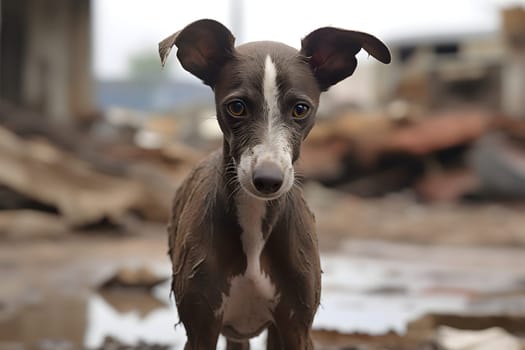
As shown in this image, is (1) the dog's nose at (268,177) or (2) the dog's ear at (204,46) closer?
(1) the dog's nose at (268,177)

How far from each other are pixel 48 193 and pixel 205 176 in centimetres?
570

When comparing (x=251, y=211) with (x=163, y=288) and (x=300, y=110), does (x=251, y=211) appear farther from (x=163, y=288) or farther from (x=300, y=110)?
(x=163, y=288)

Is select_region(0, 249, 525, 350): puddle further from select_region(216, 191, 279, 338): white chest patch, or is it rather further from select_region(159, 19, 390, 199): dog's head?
select_region(159, 19, 390, 199): dog's head

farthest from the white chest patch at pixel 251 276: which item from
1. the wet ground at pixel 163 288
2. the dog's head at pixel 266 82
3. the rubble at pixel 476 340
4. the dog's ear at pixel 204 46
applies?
the rubble at pixel 476 340

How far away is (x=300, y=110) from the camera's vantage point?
222 centimetres

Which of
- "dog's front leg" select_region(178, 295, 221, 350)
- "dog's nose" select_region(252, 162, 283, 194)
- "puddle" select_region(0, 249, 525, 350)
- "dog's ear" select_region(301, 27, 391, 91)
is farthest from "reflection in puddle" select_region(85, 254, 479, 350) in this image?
"dog's nose" select_region(252, 162, 283, 194)

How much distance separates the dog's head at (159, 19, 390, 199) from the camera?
2084mm

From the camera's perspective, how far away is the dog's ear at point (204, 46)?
2.28 metres

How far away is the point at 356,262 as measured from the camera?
22.3ft

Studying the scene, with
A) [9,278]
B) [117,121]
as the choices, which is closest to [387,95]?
[117,121]

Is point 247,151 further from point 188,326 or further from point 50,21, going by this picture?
point 50,21

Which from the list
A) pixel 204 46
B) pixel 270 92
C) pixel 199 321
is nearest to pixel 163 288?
pixel 199 321

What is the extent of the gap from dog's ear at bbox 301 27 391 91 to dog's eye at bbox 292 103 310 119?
17 cm

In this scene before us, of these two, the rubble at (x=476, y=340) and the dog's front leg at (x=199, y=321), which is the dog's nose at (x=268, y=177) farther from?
the rubble at (x=476, y=340)
